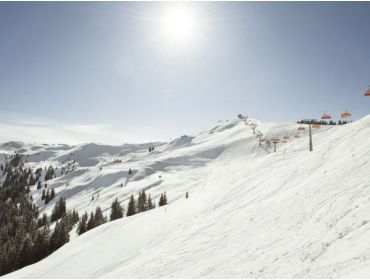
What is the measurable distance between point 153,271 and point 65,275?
49.5ft

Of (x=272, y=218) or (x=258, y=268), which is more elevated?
(x=272, y=218)

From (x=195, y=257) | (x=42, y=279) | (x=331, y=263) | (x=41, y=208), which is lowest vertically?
(x=41, y=208)

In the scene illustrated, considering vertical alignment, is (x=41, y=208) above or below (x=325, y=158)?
below

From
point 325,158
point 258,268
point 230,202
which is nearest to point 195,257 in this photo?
point 258,268

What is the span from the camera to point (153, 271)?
Answer: 13555 millimetres

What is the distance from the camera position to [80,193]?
171 metres

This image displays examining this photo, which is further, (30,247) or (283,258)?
(30,247)

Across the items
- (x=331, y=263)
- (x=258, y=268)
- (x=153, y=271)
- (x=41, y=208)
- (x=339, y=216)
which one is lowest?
(x=41, y=208)

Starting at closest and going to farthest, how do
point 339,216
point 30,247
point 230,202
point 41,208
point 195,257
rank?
point 339,216
point 195,257
point 230,202
point 30,247
point 41,208

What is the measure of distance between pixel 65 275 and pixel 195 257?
17147 mm

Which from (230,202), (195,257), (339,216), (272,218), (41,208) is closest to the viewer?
(339,216)

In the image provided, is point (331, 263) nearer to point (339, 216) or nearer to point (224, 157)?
point (339, 216)

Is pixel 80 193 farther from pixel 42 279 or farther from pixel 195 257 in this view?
pixel 195 257

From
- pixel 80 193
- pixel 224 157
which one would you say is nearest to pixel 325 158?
pixel 224 157
